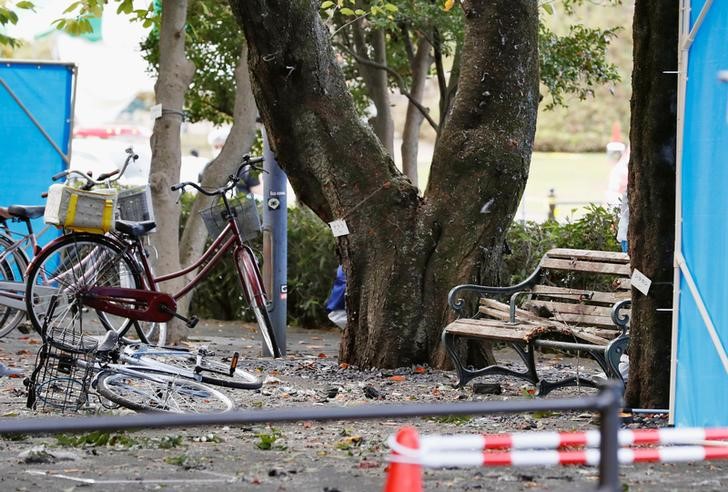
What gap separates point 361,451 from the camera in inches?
255

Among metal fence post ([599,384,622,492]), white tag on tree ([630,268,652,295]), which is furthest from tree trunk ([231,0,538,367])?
metal fence post ([599,384,622,492])

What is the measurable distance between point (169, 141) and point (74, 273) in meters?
3.07

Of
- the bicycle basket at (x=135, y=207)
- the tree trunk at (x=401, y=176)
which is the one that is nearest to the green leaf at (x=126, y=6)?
the bicycle basket at (x=135, y=207)

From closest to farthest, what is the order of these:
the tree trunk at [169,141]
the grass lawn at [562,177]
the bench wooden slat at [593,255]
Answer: the bench wooden slat at [593,255] → the tree trunk at [169,141] → the grass lawn at [562,177]

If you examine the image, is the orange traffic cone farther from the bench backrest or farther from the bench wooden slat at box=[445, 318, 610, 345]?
the bench backrest

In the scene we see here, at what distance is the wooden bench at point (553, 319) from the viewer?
834 cm

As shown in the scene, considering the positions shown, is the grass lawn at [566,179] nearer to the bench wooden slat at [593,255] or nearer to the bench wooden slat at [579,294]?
the bench wooden slat at [593,255]

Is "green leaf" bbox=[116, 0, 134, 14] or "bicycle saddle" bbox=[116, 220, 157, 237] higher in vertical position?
"green leaf" bbox=[116, 0, 134, 14]

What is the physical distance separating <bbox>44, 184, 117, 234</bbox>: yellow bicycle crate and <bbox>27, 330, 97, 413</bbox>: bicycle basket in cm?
177

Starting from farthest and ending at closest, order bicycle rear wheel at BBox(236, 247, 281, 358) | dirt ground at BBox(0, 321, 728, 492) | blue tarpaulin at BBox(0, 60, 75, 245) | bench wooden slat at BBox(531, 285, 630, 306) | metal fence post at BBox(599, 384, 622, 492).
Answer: blue tarpaulin at BBox(0, 60, 75, 245) → bicycle rear wheel at BBox(236, 247, 281, 358) → bench wooden slat at BBox(531, 285, 630, 306) → dirt ground at BBox(0, 321, 728, 492) → metal fence post at BBox(599, 384, 622, 492)

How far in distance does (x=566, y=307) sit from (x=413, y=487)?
5507 millimetres

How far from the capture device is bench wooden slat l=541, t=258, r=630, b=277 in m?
9.19

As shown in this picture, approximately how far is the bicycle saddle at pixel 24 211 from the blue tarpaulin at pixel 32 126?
2.84 meters

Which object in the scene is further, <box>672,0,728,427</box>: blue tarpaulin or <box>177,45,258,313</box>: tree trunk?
<box>177,45,258,313</box>: tree trunk
